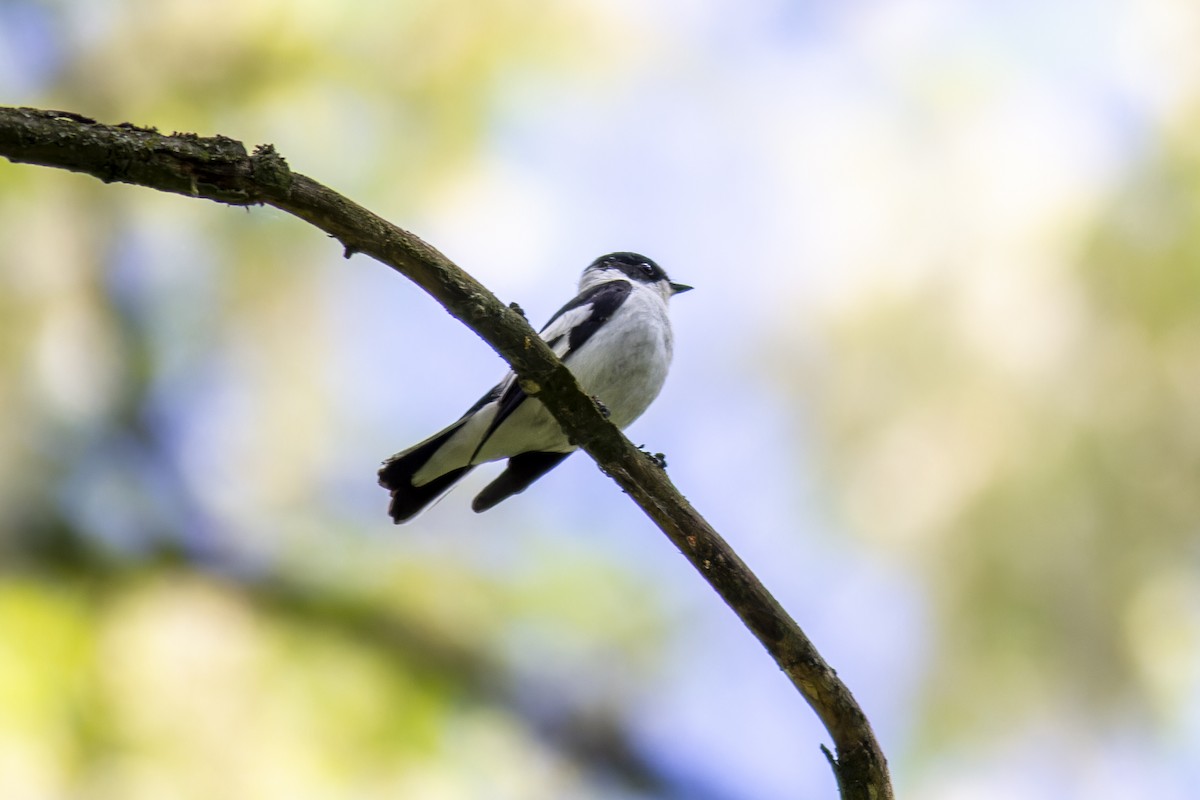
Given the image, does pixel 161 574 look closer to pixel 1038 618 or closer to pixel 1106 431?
pixel 1038 618

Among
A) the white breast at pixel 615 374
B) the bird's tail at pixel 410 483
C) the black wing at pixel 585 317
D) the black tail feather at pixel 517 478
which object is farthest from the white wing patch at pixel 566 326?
the bird's tail at pixel 410 483

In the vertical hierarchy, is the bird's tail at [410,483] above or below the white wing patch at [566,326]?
below

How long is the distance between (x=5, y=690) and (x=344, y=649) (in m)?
1.47

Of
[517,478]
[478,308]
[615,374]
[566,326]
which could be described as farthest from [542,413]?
[478,308]

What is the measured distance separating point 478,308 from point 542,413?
1399 millimetres

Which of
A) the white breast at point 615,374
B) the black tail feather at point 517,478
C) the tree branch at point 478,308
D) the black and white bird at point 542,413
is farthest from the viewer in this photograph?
the black tail feather at point 517,478

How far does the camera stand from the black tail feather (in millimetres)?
4543

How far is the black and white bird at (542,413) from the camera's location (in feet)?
13.9

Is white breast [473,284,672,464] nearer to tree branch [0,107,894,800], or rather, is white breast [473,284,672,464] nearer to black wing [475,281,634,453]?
black wing [475,281,634,453]

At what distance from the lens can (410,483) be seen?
441cm

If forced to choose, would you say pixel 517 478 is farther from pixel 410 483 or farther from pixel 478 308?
pixel 478 308

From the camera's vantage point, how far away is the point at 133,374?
5.75m

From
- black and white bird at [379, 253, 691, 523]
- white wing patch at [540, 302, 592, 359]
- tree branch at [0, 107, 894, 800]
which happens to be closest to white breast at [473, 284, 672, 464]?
black and white bird at [379, 253, 691, 523]

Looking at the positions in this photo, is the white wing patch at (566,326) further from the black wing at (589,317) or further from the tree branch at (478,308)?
the tree branch at (478,308)
